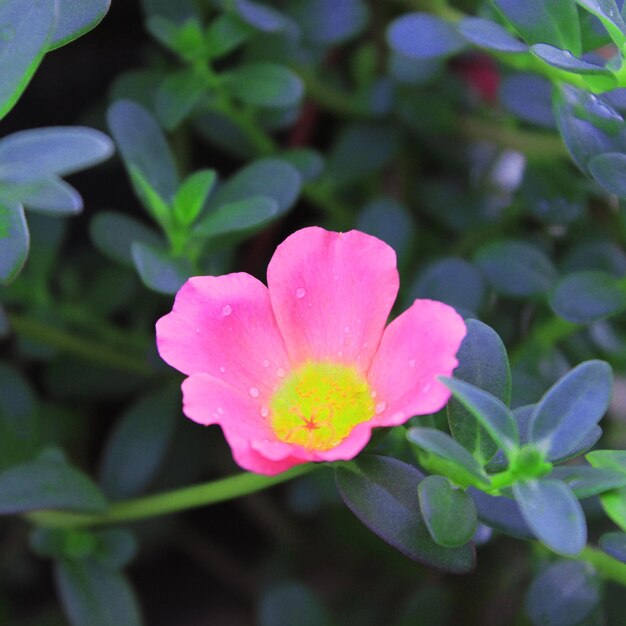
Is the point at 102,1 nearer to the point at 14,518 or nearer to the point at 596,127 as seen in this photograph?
the point at 596,127

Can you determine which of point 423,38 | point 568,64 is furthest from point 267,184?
point 568,64

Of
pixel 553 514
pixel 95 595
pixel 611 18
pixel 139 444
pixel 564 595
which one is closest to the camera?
pixel 553 514

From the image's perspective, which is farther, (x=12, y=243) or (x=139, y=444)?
(x=139, y=444)

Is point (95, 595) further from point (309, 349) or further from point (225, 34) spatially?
point (225, 34)

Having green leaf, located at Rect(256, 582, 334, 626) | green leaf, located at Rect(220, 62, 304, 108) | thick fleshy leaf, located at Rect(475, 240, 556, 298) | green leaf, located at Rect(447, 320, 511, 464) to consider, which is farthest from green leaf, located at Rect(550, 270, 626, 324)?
green leaf, located at Rect(256, 582, 334, 626)

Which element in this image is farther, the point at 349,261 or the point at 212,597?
the point at 212,597

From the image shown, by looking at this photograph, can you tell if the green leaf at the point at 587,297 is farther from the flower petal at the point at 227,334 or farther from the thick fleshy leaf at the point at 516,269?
the flower petal at the point at 227,334

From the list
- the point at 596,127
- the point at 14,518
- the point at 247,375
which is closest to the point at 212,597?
the point at 14,518
